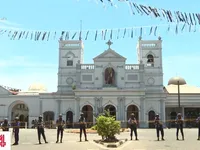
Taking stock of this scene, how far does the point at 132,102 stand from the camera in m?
47.8

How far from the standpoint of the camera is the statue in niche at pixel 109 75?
164 ft

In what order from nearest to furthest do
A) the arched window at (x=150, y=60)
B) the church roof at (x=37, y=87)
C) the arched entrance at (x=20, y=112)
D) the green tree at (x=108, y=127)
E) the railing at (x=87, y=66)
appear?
the green tree at (x=108, y=127) → the railing at (x=87, y=66) → the arched window at (x=150, y=60) → the arched entrance at (x=20, y=112) → the church roof at (x=37, y=87)

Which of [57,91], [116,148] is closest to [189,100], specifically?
[57,91]

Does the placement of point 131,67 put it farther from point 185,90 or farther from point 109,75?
point 185,90

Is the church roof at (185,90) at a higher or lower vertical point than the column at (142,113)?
higher

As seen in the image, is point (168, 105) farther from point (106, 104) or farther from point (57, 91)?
point (57, 91)

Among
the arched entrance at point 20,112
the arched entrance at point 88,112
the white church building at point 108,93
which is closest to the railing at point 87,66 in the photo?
the white church building at point 108,93

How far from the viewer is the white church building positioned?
157ft

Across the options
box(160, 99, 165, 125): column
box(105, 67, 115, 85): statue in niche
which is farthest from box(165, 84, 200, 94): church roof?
box(105, 67, 115, 85): statue in niche

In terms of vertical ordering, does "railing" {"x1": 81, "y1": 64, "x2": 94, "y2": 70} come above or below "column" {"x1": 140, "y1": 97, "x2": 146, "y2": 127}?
above

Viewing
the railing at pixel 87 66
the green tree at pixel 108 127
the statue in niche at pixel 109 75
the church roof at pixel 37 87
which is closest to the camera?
the green tree at pixel 108 127

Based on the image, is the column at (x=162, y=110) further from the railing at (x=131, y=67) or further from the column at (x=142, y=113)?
the railing at (x=131, y=67)

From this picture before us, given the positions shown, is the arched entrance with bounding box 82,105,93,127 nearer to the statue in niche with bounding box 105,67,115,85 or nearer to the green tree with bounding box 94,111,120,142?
the statue in niche with bounding box 105,67,115,85

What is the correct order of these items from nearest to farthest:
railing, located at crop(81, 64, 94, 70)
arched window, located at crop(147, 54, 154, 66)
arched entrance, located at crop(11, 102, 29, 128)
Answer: railing, located at crop(81, 64, 94, 70)
arched window, located at crop(147, 54, 154, 66)
arched entrance, located at crop(11, 102, 29, 128)
